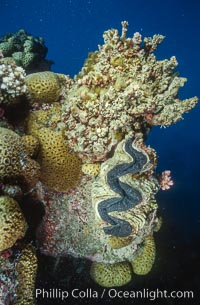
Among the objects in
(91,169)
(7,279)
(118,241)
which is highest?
(91,169)

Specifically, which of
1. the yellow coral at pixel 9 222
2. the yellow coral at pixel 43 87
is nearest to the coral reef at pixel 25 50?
the yellow coral at pixel 43 87

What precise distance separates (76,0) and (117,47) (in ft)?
323

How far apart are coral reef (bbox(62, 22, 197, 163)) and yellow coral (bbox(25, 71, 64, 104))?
9.5 inches

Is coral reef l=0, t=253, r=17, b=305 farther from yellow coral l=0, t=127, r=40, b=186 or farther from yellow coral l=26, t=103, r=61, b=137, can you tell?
yellow coral l=26, t=103, r=61, b=137

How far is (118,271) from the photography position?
476 cm

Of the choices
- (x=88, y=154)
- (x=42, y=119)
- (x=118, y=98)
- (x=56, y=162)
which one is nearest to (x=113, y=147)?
(x=88, y=154)

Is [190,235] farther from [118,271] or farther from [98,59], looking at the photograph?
[98,59]

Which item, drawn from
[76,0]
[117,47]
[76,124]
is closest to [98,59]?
[117,47]

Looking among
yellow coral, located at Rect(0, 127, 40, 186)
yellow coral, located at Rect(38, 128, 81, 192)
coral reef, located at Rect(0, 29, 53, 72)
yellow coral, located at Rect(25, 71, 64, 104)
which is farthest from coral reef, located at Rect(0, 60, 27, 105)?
coral reef, located at Rect(0, 29, 53, 72)

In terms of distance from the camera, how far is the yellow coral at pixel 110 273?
4.71 m

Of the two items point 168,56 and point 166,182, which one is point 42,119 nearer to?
point 166,182

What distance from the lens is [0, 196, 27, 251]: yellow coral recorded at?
2918mm

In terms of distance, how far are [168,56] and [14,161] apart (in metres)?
79.8

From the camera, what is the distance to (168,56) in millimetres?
76812
